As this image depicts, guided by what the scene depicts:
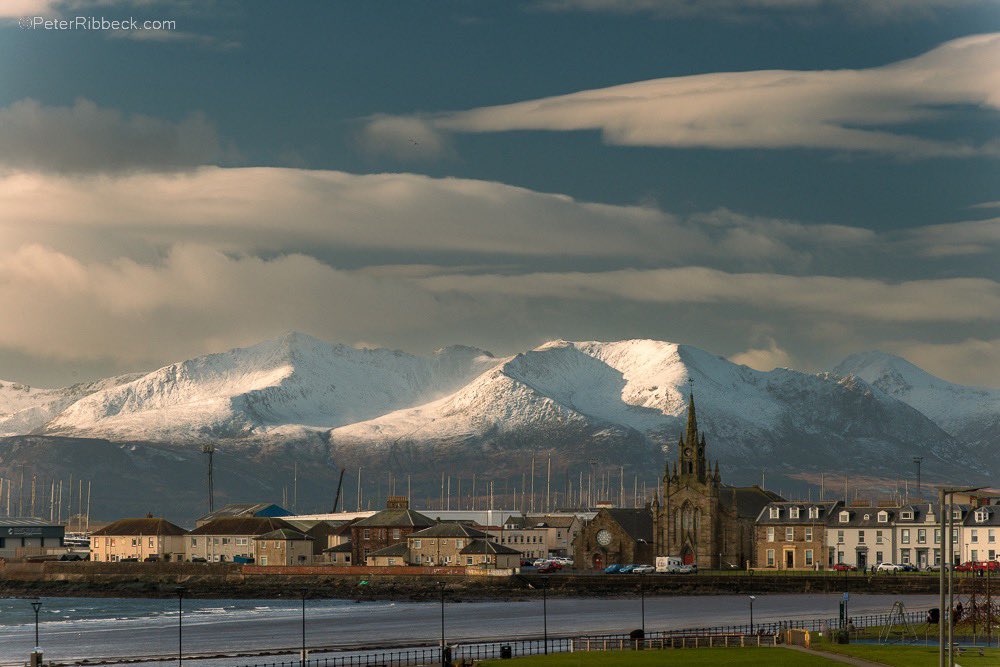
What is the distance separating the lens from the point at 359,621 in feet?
539

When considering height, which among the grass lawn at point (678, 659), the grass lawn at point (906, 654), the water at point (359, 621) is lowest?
the water at point (359, 621)

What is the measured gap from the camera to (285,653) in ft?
413

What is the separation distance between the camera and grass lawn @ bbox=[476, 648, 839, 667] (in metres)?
101

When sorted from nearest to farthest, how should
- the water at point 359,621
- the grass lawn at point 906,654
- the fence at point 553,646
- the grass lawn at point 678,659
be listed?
1. the grass lawn at point 906,654
2. the grass lawn at point 678,659
3. the fence at point 553,646
4. the water at point 359,621

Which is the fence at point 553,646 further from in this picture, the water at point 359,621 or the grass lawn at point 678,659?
the water at point 359,621

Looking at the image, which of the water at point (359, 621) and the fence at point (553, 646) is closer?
the fence at point (553, 646)

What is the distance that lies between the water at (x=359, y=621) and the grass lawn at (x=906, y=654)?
107 ft

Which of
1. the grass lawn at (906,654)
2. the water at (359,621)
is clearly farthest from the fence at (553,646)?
the water at (359,621)

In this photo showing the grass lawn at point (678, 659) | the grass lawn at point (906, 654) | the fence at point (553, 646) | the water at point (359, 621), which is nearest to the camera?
the grass lawn at point (906, 654)

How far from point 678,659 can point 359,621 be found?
214 ft

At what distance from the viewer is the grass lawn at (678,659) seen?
100875 millimetres

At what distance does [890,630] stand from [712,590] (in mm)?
70204

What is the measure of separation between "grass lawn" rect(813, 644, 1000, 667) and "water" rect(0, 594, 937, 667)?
107 feet

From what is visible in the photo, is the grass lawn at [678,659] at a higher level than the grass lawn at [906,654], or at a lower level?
lower
